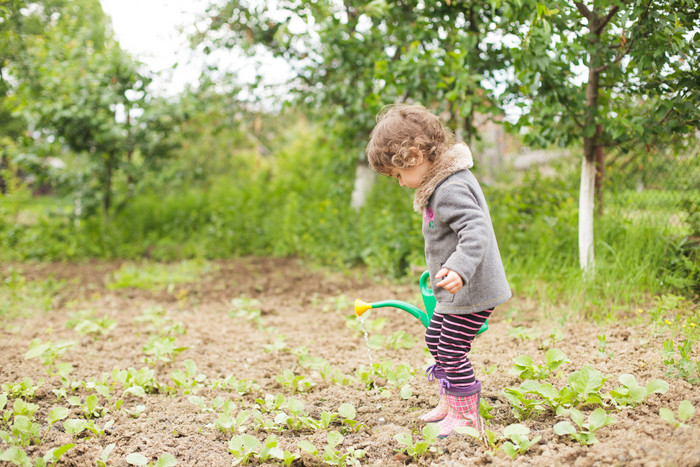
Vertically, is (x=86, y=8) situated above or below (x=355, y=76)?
above

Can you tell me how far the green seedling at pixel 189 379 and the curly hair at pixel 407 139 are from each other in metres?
1.45

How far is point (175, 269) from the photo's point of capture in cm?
564

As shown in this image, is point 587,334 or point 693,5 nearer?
point 693,5

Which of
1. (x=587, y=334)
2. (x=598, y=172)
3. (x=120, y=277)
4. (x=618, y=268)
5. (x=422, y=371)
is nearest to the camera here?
(x=422, y=371)

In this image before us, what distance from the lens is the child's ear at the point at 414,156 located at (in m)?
1.83

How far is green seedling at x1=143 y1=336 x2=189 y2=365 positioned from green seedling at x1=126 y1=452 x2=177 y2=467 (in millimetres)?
1028

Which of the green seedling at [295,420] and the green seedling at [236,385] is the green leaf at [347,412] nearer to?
the green seedling at [295,420]

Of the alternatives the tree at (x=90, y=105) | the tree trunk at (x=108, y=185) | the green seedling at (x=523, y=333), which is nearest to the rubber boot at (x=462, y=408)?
the green seedling at (x=523, y=333)

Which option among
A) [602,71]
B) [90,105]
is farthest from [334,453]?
[90,105]

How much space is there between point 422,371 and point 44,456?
1660 mm

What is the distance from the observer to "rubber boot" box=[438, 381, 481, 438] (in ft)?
6.12

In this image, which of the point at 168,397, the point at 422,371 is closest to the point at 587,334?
the point at 422,371

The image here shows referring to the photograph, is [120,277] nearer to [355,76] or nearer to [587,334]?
[355,76]

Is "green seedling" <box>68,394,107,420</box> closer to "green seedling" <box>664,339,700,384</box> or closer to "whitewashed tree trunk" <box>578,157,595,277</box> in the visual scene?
"green seedling" <box>664,339,700,384</box>
